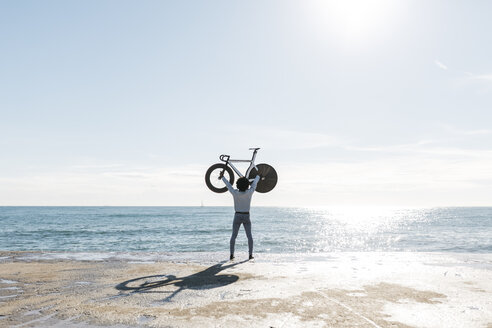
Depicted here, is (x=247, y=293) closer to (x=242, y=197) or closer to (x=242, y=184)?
(x=242, y=197)

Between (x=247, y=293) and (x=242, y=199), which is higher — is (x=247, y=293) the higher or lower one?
the lower one

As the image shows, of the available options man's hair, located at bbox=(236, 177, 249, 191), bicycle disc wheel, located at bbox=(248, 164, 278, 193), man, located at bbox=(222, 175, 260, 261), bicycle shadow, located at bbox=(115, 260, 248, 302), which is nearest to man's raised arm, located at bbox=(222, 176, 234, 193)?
man, located at bbox=(222, 175, 260, 261)

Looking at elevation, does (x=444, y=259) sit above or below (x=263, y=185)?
below

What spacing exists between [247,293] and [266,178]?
15.8 feet

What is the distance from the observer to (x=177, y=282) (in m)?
7.09

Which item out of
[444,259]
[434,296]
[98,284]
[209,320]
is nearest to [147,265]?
[98,284]

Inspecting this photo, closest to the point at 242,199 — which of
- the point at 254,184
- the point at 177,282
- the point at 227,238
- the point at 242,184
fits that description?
the point at 242,184

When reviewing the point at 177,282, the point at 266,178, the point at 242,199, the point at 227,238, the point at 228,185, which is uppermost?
the point at 266,178

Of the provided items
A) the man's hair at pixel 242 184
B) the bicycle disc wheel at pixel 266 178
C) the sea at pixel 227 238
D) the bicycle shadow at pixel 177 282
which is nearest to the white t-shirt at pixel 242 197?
the man's hair at pixel 242 184

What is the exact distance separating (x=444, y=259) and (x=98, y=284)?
366 inches

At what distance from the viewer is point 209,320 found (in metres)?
4.71

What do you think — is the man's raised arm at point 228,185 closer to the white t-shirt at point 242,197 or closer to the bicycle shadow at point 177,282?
the white t-shirt at point 242,197

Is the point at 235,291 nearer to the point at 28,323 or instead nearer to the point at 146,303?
the point at 146,303

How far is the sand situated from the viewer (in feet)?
15.6
